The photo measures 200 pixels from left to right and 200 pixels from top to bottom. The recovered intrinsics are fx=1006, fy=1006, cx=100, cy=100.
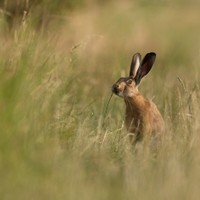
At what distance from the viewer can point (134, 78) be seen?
795 cm

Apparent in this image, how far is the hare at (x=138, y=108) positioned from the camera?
7.60m

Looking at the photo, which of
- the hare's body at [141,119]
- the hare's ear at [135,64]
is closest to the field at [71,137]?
the hare's body at [141,119]

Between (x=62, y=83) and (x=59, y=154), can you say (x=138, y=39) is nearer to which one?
(x=62, y=83)

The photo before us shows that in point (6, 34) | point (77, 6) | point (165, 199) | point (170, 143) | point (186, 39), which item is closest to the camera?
point (165, 199)

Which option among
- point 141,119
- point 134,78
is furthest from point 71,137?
point 134,78

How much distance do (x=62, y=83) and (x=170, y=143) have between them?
3.51 ft

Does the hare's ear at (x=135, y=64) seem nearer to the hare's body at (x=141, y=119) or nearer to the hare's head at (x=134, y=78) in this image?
the hare's head at (x=134, y=78)

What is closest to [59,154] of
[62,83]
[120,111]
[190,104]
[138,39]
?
[62,83]

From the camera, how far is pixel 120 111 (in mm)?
9117

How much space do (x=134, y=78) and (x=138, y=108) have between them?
26 cm

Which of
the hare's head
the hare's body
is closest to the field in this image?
the hare's body

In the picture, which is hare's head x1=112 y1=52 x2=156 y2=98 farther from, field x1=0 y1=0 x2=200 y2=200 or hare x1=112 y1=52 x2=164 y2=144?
field x1=0 y1=0 x2=200 y2=200

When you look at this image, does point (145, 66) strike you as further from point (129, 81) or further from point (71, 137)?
point (71, 137)

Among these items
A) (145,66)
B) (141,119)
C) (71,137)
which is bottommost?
(71,137)
